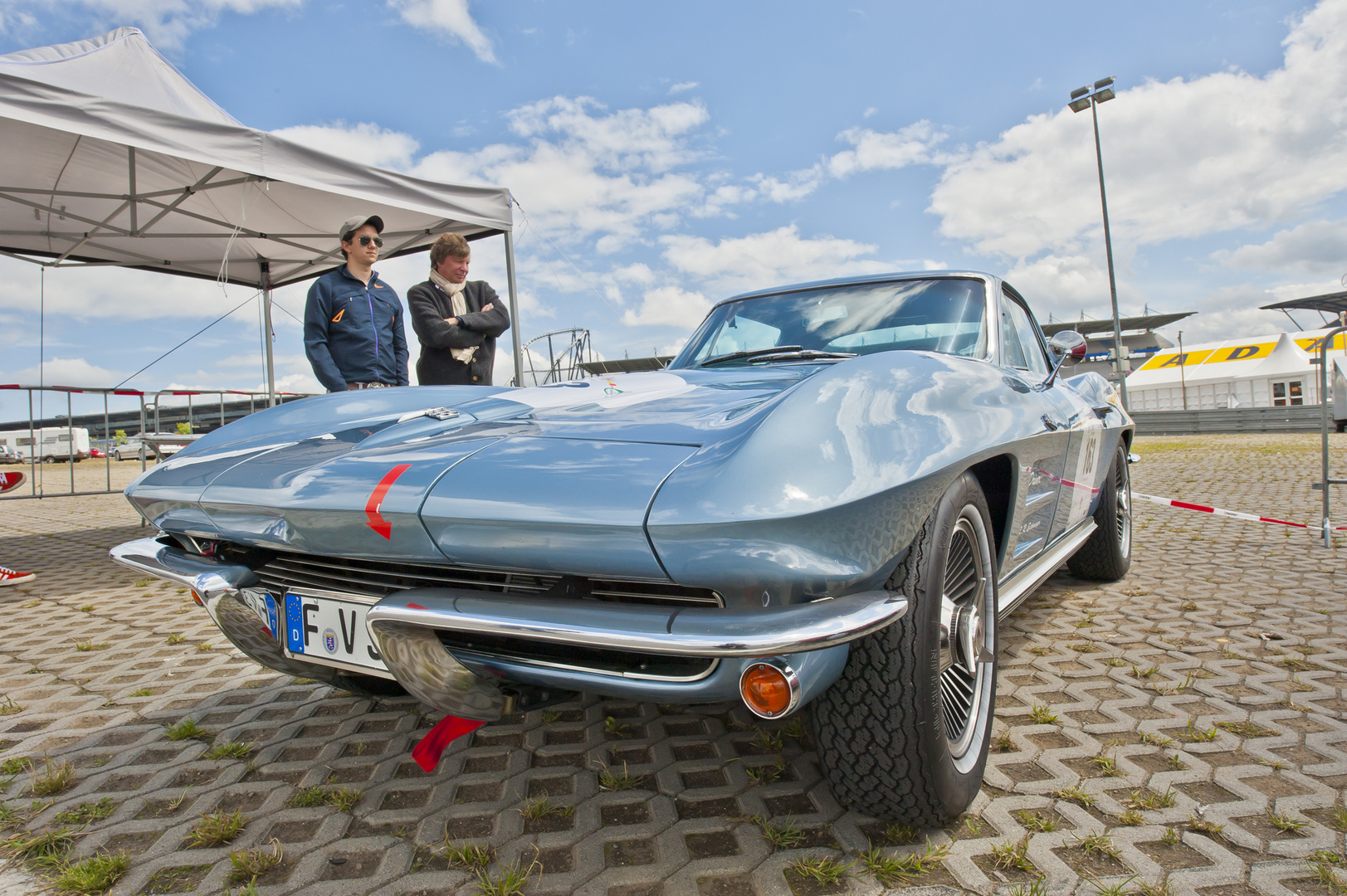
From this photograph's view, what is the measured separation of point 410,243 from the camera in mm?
7082

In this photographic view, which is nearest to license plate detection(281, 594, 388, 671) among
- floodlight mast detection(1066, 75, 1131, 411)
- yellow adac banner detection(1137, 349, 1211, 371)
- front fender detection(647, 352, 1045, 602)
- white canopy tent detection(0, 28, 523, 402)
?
front fender detection(647, 352, 1045, 602)

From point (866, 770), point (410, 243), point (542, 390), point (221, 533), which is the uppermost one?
point (410, 243)

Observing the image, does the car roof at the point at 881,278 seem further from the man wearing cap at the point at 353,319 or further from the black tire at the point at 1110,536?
the man wearing cap at the point at 353,319

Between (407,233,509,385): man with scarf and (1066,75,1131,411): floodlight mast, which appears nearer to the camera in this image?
(407,233,509,385): man with scarf

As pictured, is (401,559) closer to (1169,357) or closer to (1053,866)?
→ (1053,866)

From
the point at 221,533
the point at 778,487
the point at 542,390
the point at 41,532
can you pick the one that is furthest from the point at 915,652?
the point at 41,532

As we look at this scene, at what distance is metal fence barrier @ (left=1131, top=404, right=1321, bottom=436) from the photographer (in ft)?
62.8

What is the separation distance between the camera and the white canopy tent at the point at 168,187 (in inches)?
168

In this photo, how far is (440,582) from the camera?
1.45m

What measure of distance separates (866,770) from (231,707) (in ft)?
6.65

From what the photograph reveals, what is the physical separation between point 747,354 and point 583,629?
167 cm

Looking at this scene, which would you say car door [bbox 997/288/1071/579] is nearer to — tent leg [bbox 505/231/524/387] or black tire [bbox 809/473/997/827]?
black tire [bbox 809/473/997/827]

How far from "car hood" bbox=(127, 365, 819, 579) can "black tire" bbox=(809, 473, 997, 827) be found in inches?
16.8

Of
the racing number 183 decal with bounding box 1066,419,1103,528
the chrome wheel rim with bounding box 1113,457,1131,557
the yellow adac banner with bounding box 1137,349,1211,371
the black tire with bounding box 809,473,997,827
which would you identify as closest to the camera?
the black tire with bounding box 809,473,997,827
